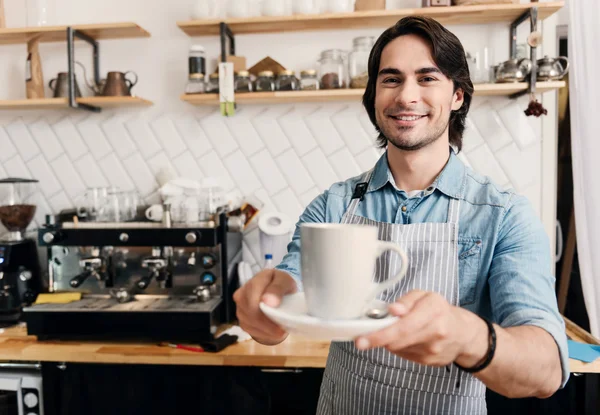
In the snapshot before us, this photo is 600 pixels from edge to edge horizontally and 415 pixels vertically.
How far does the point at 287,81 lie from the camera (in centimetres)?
212

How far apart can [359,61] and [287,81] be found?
0.32m

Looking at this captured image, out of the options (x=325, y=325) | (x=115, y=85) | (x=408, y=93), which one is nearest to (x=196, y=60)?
(x=115, y=85)

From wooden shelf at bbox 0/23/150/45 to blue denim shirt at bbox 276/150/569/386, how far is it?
1.47m

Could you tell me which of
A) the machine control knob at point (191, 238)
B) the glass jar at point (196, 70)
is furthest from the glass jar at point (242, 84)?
the machine control knob at point (191, 238)

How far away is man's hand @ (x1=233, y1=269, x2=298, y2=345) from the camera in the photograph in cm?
79

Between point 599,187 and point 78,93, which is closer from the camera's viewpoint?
point 599,187

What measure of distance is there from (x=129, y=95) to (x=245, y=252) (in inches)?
35.2

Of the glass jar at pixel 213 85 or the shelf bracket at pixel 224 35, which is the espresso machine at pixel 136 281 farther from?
the shelf bracket at pixel 224 35

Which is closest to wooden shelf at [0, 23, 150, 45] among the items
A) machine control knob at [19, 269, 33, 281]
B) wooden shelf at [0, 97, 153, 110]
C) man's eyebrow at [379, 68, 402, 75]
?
wooden shelf at [0, 97, 153, 110]

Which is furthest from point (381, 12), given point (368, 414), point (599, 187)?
point (368, 414)

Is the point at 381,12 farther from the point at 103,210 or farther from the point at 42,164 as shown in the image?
the point at 42,164

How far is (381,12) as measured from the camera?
2.04 meters

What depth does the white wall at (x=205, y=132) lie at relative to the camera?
7.22 feet

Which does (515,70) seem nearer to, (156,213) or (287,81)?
(287,81)
